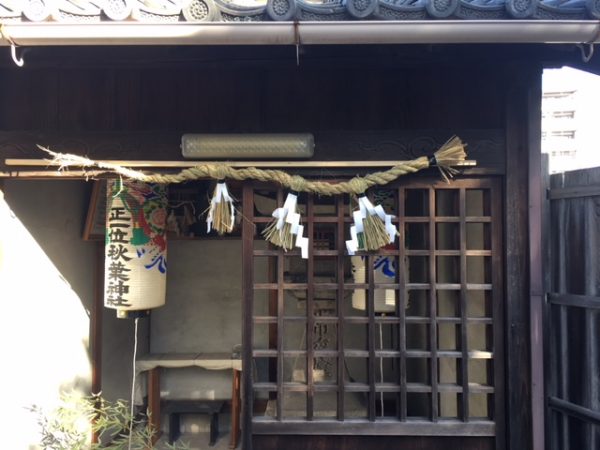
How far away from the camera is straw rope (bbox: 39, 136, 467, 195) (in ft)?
10.8

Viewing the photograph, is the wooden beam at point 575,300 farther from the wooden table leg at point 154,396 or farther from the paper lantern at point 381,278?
the wooden table leg at point 154,396

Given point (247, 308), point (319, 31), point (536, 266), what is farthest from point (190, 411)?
point (319, 31)

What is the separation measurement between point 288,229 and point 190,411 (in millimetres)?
4017

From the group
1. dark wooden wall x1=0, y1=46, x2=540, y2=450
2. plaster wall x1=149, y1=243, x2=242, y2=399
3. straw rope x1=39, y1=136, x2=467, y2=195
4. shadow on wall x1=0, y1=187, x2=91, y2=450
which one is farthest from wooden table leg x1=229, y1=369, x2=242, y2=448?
straw rope x1=39, y1=136, x2=467, y2=195

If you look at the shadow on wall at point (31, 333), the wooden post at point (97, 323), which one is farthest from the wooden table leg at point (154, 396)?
the shadow on wall at point (31, 333)

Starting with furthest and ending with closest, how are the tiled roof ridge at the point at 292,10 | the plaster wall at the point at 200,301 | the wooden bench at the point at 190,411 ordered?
the plaster wall at the point at 200,301 → the wooden bench at the point at 190,411 → the tiled roof ridge at the point at 292,10

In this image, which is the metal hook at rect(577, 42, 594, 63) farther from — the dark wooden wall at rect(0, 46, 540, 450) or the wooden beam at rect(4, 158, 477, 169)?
the wooden beam at rect(4, 158, 477, 169)

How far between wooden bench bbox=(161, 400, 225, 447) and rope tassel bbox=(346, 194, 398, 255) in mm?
3962

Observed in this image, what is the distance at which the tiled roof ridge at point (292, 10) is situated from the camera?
2.61 meters

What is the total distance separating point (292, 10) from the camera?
2.62m

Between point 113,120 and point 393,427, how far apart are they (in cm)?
352

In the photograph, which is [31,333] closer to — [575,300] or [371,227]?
[371,227]

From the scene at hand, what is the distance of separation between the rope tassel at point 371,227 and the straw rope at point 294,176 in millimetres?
163

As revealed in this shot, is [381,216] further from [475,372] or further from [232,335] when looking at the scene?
[232,335]
